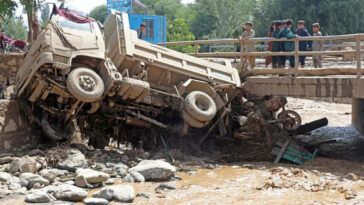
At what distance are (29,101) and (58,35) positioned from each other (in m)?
1.63

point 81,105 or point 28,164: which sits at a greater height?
point 81,105

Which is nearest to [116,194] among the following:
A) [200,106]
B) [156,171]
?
[156,171]

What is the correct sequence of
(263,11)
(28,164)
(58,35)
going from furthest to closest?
(263,11), (58,35), (28,164)

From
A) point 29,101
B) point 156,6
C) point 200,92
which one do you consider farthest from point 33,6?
point 156,6

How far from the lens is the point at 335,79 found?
11.9 m

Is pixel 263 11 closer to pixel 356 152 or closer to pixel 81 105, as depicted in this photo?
pixel 356 152

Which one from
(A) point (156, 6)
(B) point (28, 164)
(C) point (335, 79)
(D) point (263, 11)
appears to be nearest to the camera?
(B) point (28, 164)

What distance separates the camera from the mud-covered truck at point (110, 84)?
10.4m

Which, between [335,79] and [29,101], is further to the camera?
[335,79]

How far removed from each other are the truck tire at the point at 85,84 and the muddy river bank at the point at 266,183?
6.17ft

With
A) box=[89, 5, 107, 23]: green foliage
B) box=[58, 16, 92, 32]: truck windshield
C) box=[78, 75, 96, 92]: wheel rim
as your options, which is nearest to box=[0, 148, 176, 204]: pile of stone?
box=[78, 75, 96, 92]: wheel rim

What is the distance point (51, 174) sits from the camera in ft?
29.6

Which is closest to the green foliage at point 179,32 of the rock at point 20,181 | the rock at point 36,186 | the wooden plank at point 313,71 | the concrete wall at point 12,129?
the wooden plank at point 313,71

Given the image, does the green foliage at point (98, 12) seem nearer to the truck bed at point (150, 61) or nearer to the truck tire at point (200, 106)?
the truck bed at point (150, 61)
